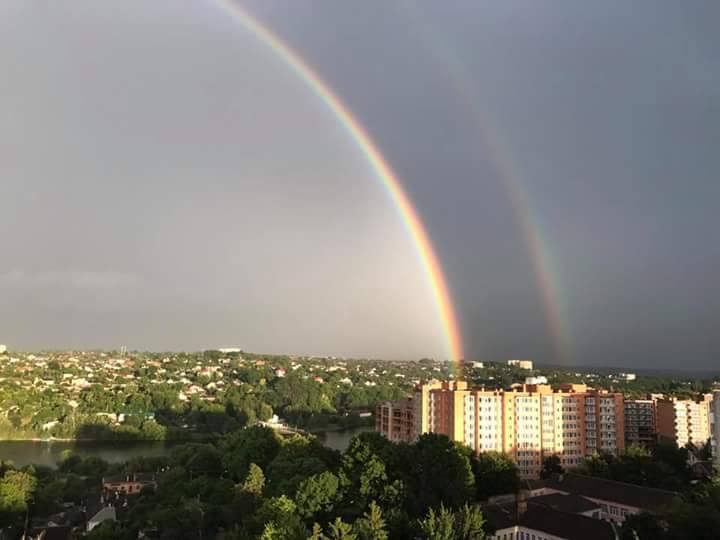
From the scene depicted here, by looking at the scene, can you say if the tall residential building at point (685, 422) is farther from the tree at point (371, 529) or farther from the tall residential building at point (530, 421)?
the tree at point (371, 529)

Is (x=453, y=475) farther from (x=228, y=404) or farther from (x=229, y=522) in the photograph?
(x=228, y=404)

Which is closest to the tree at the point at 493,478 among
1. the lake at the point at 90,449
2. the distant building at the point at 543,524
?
the distant building at the point at 543,524

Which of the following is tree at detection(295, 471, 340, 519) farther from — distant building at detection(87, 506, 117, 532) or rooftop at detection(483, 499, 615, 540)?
distant building at detection(87, 506, 117, 532)

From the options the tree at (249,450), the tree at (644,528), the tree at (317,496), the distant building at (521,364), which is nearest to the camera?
the tree at (644,528)

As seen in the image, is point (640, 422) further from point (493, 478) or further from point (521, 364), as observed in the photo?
point (521, 364)

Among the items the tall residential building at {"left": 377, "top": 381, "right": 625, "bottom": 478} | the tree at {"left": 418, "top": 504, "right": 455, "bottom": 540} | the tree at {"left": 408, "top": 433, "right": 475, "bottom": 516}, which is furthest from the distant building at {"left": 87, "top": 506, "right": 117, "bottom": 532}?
the tall residential building at {"left": 377, "top": 381, "right": 625, "bottom": 478}
